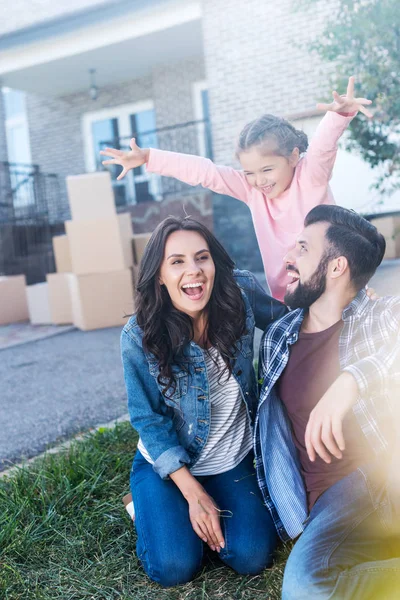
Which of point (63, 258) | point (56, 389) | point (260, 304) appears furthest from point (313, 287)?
point (63, 258)

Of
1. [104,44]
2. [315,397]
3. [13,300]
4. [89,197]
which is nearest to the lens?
[315,397]

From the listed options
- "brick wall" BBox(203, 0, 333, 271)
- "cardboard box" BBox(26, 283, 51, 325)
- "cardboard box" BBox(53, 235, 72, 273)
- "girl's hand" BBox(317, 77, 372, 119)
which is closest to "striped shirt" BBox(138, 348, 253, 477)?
"girl's hand" BBox(317, 77, 372, 119)

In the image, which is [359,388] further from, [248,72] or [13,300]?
[248,72]

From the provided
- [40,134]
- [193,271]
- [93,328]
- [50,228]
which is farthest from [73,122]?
[193,271]

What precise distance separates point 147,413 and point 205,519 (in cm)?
40

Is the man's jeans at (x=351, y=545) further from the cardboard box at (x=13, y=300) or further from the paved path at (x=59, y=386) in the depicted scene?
the cardboard box at (x=13, y=300)

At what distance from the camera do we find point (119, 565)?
2.14m

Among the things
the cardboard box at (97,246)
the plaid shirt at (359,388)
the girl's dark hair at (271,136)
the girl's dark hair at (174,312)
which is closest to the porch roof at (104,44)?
the cardboard box at (97,246)

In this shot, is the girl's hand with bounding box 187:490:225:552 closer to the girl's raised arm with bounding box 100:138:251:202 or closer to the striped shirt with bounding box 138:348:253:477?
the striped shirt with bounding box 138:348:253:477

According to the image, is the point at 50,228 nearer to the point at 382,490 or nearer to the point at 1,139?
the point at 1,139

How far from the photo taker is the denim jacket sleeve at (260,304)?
240 cm

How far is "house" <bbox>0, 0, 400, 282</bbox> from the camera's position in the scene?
8992 mm

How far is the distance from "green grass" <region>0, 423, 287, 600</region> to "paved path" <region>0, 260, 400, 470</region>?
23.1 inches

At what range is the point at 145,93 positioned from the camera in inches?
496
